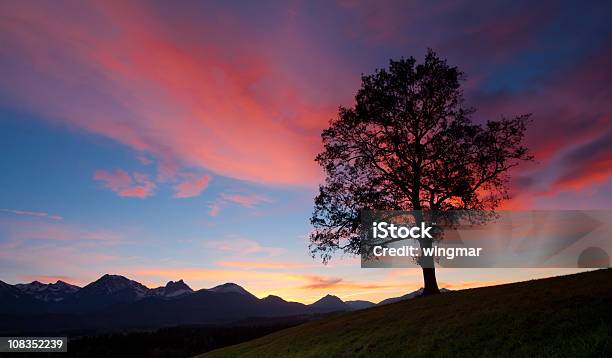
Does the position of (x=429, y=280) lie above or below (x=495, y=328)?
above

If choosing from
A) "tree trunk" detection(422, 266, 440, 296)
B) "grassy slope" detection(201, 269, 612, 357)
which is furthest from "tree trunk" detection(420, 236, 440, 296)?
"grassy slope" detection(201, 269, 612, 357)

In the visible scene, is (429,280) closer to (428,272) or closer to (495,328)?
(428,272)

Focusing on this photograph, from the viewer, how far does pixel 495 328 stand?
18734 mm

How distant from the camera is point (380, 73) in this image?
4103 cm

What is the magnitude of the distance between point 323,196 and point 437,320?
1843 cm

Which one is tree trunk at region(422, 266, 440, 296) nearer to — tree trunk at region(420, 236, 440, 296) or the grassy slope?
tree trunk at region(420, 236, 440, 296)

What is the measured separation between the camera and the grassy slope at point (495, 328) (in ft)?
50.4

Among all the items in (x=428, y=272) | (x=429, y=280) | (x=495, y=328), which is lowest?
(x=495, y=328)

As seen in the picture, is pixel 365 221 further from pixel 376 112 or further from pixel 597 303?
pixel 597 303

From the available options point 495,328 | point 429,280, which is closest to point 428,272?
point 429,280

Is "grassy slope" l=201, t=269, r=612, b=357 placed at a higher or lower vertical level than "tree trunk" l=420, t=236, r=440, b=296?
lower

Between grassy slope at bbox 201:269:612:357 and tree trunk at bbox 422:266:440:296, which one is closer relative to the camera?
grassy slope at bbox 201:269:612:357

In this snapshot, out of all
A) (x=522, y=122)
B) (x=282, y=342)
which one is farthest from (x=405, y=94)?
(x=282, y=342)

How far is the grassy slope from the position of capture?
1536 centimetres
